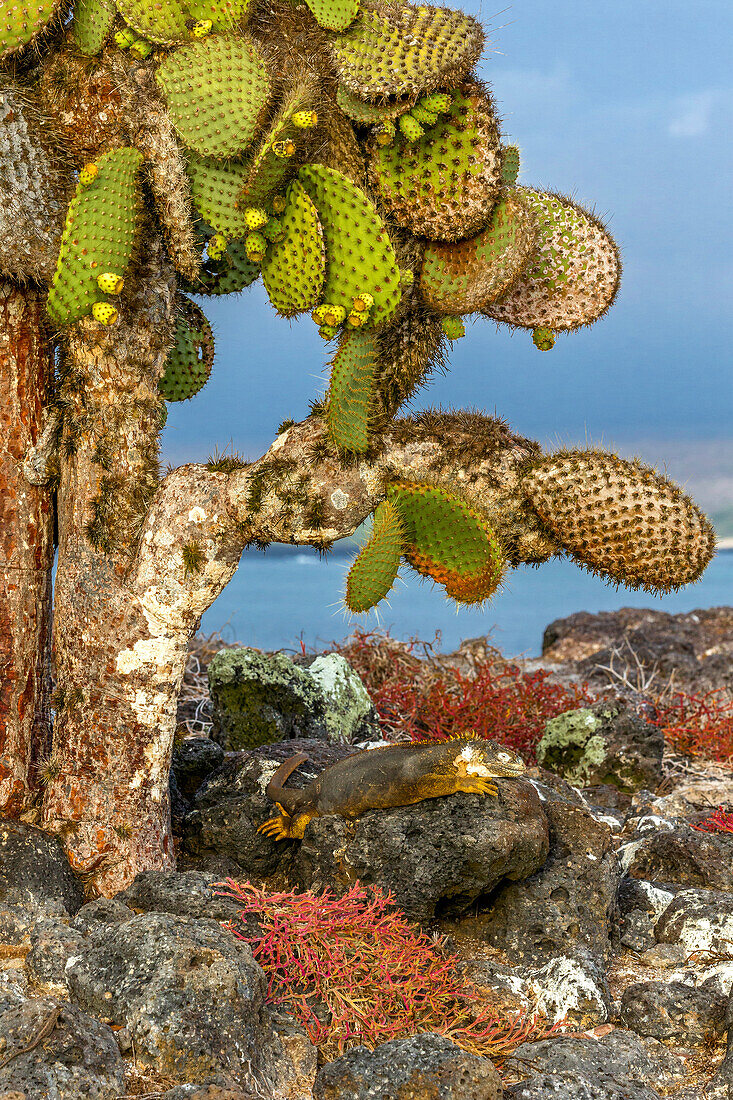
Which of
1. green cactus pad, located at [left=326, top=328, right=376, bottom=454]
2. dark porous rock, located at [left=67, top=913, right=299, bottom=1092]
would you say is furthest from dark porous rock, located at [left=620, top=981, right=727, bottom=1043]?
green cactus pad, located at [left=326, top=328, right=376, bottom=454]

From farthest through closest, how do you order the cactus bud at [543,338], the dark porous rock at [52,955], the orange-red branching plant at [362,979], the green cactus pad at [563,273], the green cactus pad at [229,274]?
the green cactus pad at [229,274], the cactus bud at [543,338], the green cactus pad at [563,273], the dark porous rock at [52,955], the orange-red branching plant at [362,979]

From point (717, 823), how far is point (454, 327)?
A: 352cm

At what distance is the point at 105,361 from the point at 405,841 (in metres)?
2.68

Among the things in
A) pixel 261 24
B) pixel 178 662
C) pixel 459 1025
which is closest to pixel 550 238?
pixel 261 24

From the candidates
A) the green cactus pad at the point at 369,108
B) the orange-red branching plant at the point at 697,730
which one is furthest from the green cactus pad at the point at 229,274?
the orange-red branching plant at the point at 697,730

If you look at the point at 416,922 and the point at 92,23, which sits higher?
the point at 92,23

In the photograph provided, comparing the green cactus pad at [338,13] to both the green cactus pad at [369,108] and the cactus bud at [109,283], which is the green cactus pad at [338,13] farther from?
the cactus bud at [109,283]

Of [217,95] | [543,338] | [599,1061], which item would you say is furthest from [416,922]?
[217,95]

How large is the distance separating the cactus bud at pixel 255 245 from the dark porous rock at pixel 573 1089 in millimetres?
3465

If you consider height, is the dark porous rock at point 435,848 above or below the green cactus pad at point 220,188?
below

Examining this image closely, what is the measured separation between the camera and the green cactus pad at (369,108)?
3.93 metres

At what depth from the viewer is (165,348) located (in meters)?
4.79

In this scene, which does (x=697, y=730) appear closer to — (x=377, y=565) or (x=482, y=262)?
(x=377, y=565)

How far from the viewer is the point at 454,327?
14.5ft
